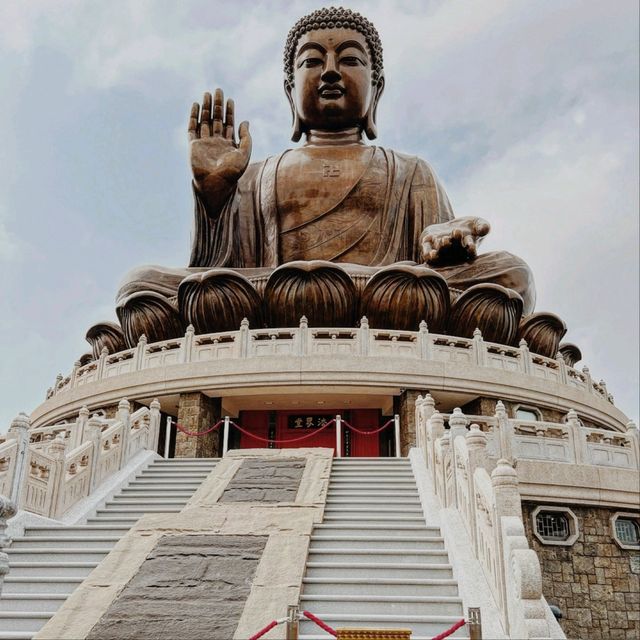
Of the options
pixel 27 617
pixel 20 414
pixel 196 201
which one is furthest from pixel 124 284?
pixel 27 617

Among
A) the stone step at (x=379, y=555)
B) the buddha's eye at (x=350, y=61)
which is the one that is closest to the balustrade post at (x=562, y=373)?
the stone step at (x=379, y=555)

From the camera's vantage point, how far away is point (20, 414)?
7395mm

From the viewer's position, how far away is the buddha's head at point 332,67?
18.7 metres

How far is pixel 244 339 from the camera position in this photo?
12.8 meters

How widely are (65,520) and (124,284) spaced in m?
8.71

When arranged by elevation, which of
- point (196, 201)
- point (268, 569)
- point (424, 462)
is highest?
point (196, 201)

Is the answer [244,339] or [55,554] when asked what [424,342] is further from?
[55,554]

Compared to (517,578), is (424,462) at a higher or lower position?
higher

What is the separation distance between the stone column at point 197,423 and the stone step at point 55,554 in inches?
194

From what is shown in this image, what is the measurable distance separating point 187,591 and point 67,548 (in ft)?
5.82

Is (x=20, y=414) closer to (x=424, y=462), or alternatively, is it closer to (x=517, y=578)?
(x=424, y=462)

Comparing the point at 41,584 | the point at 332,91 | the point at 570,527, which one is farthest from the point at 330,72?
the point at 41,584

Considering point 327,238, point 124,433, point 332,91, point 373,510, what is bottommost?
point 373,510

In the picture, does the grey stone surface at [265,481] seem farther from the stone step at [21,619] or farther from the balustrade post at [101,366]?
the balustrade post at [101,366]
